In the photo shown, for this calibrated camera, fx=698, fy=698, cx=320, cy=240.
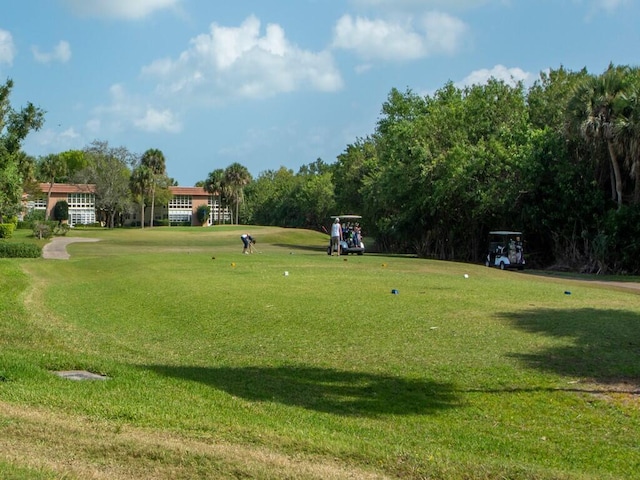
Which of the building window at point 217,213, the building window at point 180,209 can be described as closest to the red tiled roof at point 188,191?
the building window at point 180,209

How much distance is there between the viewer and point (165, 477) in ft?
17.3

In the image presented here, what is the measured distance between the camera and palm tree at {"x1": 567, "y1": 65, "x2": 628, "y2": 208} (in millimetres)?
33312

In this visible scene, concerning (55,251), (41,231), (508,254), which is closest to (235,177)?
(41,231)

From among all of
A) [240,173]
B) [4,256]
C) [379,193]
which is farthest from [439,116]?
[240,173]

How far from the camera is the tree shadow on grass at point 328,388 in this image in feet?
25.9

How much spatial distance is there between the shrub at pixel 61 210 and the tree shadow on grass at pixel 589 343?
103 meters

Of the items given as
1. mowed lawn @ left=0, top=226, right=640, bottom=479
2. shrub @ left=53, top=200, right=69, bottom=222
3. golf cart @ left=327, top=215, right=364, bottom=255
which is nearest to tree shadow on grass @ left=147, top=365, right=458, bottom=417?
mowed lawn @ left=0, top=226, right=640, bottom=479

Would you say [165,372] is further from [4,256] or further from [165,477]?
[4,256]

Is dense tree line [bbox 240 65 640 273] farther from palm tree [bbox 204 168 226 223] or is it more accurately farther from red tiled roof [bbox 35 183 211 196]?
red tiled roof [bbox 35 183 211 196]

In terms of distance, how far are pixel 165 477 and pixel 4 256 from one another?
110 ft

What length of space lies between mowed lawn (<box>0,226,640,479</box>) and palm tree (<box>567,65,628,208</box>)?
1713 cm

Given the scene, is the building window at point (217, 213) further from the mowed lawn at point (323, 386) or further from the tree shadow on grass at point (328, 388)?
the tree shadow on grass at point (328, 388)

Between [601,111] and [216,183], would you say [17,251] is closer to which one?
[601,111]

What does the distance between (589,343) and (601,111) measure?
84.0 ft
